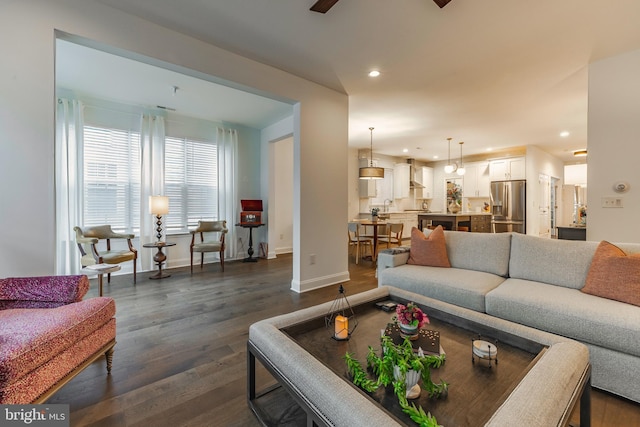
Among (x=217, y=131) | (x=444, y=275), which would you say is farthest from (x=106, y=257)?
(x=444, y=275)

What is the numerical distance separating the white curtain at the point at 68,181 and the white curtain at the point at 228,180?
6.95 ft

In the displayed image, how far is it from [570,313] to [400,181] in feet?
23.4

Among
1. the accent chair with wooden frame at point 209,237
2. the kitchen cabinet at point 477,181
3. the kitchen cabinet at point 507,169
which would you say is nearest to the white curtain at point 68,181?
the accent chair with wooden frame at point 209,237

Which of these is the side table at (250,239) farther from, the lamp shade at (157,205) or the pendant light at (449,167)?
the pendant light at (449,167)

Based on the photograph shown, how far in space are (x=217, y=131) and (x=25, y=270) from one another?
13.2ft

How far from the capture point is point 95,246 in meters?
3.85

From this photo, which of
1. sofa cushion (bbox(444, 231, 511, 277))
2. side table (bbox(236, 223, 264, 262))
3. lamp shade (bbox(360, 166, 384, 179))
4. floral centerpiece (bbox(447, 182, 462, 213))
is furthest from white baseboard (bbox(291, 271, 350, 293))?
floral centerpiece (bbox(447, 182, 462, 213))

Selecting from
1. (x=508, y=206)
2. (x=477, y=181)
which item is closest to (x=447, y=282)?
(x=508, y=206)

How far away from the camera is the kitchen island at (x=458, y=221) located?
19.6ft

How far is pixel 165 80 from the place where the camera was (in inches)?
141

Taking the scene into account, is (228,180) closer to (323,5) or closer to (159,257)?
(159,257)

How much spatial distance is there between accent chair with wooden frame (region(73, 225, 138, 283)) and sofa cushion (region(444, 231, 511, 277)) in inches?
170

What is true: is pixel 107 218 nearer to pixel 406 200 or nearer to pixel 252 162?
pixel 252 162

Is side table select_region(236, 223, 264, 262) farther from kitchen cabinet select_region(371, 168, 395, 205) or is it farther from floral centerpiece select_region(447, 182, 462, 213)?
floral centerpiece select_region(447, 182, 462, 213)
